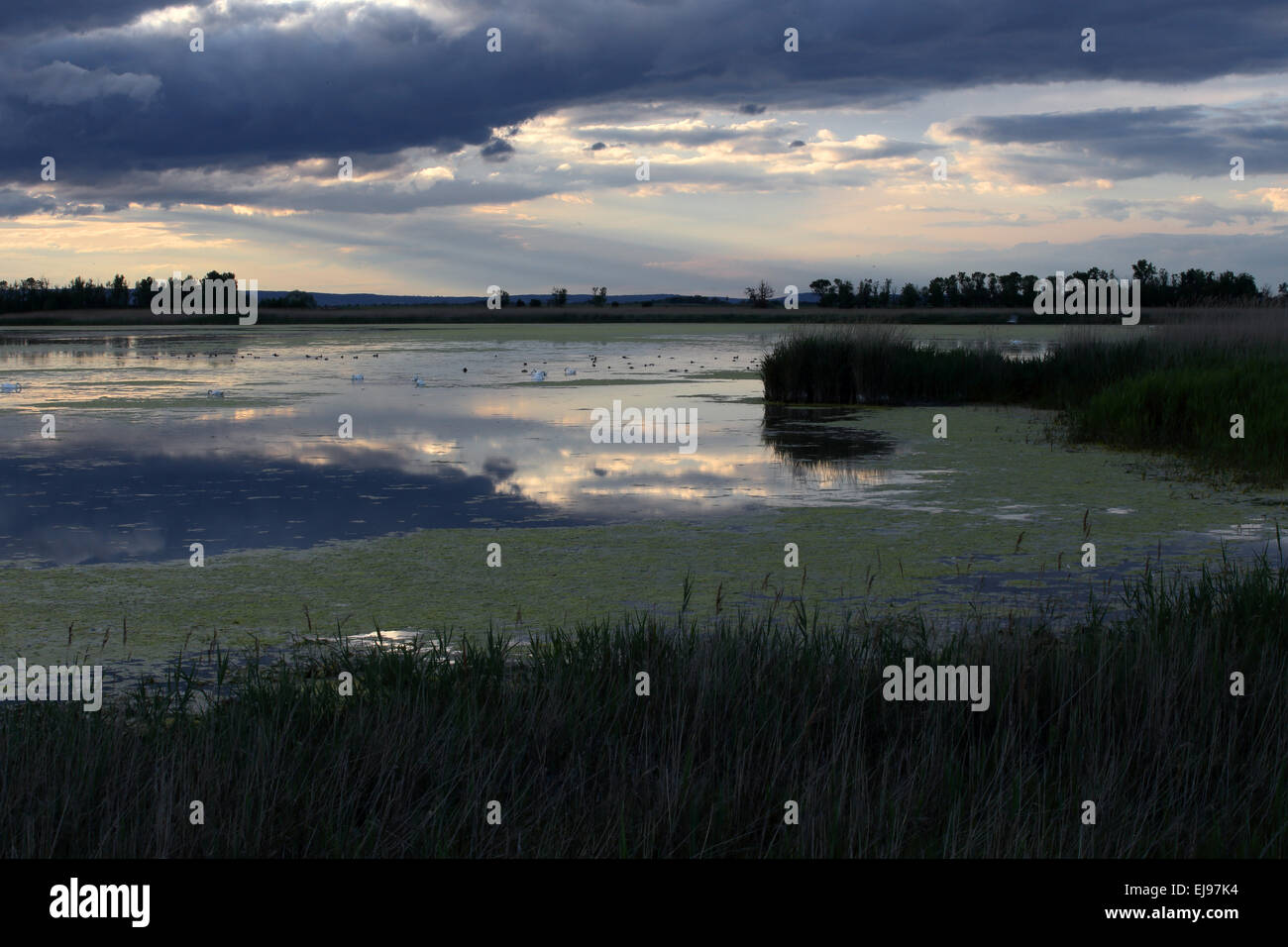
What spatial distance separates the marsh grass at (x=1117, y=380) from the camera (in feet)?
36.8

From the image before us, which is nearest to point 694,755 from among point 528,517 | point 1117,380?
point 528,517

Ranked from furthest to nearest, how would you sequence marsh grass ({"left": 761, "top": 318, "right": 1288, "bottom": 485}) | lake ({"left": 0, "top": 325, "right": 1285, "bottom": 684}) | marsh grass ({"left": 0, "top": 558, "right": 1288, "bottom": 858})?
marsh grass ({"left": 761, "top": 318, "right": 1288, "bottom": 485}) < lake ({"left": 0, "top": 325, "right": 1285, "bottom": 684}) < marsh grass ({"left": 0, "top": 558, "right": 1288, "bottom": 858})

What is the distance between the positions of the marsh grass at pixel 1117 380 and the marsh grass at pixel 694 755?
21.8ft

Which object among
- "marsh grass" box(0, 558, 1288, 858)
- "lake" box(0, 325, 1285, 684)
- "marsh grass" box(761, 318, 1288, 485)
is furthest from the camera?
"marsh grass" box(761, 318, 1288, 485)

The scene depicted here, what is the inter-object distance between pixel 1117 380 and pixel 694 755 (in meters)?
13.3

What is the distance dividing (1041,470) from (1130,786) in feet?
23.2

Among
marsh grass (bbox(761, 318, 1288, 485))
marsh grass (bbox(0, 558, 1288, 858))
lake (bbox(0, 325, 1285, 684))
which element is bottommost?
marsh grass (bbox(0, 558, 1288, 858))

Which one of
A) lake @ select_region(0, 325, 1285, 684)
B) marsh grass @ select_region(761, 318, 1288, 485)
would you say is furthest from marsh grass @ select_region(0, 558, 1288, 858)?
marsh grass @ select_region(761, 318, 1288, 485)

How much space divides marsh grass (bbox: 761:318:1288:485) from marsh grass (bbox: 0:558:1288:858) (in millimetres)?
6657

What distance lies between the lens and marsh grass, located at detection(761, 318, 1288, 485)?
11.2 meters

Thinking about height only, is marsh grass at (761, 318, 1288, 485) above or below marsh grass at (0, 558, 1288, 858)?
above

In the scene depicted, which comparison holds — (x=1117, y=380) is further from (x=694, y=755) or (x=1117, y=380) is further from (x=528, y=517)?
(x=694, y=755)

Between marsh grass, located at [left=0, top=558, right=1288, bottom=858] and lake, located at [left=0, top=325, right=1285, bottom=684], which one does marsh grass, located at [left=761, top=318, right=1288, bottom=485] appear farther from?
marsh grass, located at [left=0, top=558, right=1288, bottom=858]

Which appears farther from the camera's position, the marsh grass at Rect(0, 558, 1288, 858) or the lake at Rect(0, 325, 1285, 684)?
the lake at Rect(0, 325, 1285, 684)
